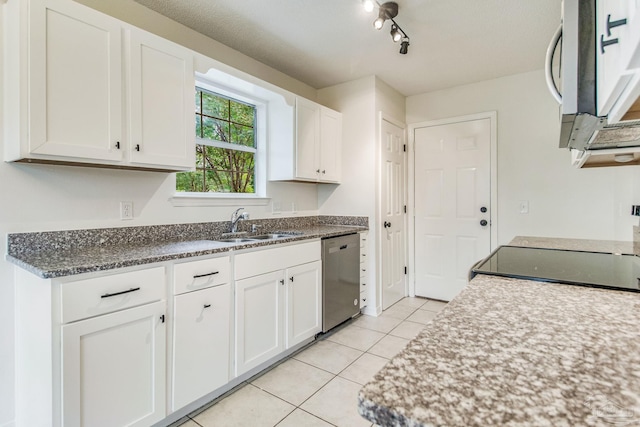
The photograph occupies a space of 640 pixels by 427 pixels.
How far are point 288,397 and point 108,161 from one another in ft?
5.61

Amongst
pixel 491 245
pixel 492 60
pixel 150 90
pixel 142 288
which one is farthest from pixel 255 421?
pixel 492 60

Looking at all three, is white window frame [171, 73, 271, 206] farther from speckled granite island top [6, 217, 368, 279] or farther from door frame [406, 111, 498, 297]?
door frame [406, 111, 498, 297]

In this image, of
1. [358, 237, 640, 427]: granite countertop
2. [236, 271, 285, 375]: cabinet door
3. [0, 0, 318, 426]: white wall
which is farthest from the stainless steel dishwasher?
[358, 237, 640, 427]: granite countertop

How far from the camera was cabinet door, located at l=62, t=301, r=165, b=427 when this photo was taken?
1.33 metres

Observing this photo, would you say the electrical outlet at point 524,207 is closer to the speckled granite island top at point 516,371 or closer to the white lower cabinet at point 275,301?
the white lower cabinet at point 275,301

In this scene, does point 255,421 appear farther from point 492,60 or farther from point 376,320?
point 492,60

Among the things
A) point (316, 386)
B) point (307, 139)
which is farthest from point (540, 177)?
point (316, 386)

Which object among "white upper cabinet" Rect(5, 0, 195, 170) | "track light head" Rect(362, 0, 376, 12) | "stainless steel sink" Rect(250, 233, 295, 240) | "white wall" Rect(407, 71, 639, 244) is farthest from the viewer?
"white wall" Rect(407, 71, 639, 244)

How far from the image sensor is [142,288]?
5.05 ft

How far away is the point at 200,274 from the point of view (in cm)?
179

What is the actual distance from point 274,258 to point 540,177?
2802mm

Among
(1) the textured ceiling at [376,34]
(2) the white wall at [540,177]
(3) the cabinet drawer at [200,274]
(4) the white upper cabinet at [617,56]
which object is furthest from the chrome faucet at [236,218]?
(2) the white wall at [540,177]

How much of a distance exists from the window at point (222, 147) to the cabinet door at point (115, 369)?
1.18 m

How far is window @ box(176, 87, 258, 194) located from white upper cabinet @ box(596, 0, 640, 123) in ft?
7.96
